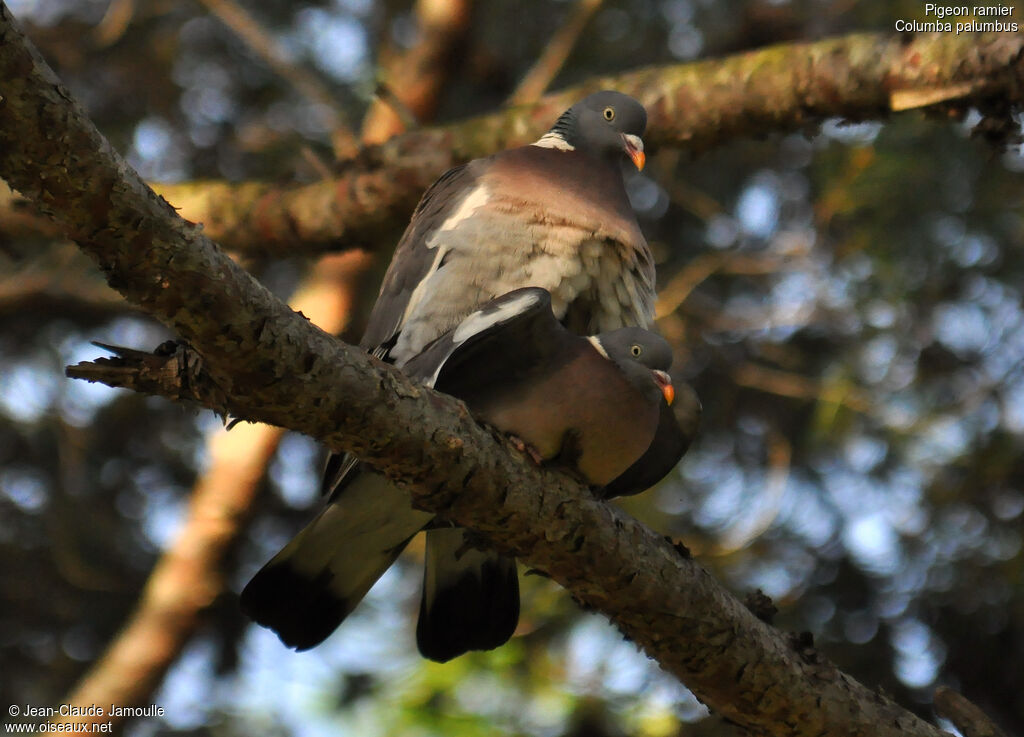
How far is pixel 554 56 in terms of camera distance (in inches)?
196

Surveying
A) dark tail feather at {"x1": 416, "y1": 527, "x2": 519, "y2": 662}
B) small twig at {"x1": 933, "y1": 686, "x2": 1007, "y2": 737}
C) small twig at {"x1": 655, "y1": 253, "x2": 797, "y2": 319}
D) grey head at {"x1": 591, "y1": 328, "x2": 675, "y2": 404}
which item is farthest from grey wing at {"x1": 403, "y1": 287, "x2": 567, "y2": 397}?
small twig at {"x1": 655, "y1": 253, "x2": 797, "y2": 319}

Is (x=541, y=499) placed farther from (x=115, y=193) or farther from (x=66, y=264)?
(x=66, y=264)

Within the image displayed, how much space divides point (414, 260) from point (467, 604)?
3.14 feet

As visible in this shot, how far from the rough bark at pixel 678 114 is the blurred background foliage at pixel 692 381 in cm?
34

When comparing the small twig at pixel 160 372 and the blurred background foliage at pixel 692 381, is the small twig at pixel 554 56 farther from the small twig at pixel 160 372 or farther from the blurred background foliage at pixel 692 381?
the small twig at pixel 160 372

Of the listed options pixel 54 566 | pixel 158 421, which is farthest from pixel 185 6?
pixel 54 566

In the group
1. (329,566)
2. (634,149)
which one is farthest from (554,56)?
(329,566)

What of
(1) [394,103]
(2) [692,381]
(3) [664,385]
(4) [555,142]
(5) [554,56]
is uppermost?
(4) [555,142]

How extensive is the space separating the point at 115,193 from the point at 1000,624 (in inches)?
165

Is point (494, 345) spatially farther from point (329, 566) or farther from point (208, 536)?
point (208, 536)

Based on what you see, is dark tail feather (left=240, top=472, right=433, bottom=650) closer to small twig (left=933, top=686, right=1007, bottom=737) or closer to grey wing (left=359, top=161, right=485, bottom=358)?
grey wing (left=359, top=161, right=485, bottom=358)

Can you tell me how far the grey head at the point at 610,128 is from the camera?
339cm

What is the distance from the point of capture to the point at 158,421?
566 cm

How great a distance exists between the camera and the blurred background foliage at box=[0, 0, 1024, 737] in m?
4.79
